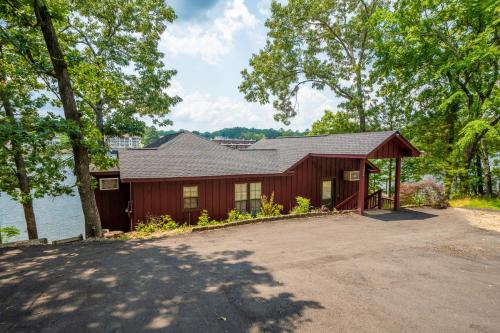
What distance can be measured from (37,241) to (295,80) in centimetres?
2359

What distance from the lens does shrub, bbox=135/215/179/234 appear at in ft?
35.5

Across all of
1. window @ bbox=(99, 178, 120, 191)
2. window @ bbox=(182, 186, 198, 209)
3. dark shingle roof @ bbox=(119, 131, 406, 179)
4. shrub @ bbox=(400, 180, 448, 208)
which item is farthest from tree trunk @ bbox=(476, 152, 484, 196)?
window @ bbox=(99, 178, 120, 191)

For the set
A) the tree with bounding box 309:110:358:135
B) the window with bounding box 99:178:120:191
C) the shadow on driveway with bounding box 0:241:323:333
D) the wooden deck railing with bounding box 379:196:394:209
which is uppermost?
the tree with bounding box 309:110:358:135

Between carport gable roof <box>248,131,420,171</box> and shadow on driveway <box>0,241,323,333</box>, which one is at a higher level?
carport gable roof <box>248,131,420,171</box>

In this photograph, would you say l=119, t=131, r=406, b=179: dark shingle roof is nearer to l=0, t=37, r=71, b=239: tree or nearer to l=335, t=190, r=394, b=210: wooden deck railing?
l=0, t=37, r=71, b=239: tree

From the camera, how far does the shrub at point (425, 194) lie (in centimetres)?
1482

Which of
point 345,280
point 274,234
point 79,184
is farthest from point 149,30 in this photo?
point 345,280

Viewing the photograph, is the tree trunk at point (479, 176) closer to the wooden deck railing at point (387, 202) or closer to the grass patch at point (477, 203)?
the grass patch at point (477, 203)

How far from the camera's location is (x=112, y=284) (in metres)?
5.20

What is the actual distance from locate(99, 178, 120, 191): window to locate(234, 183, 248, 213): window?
5775mm

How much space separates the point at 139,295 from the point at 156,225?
6575mm

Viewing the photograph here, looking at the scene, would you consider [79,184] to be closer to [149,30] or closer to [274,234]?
[274,234]

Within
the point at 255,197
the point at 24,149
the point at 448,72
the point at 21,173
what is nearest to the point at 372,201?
the point at 255,197

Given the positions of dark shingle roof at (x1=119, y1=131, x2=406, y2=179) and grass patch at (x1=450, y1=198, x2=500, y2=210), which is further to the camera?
grass patch at (x1=450, y1=198, x2=500, y2=210)
